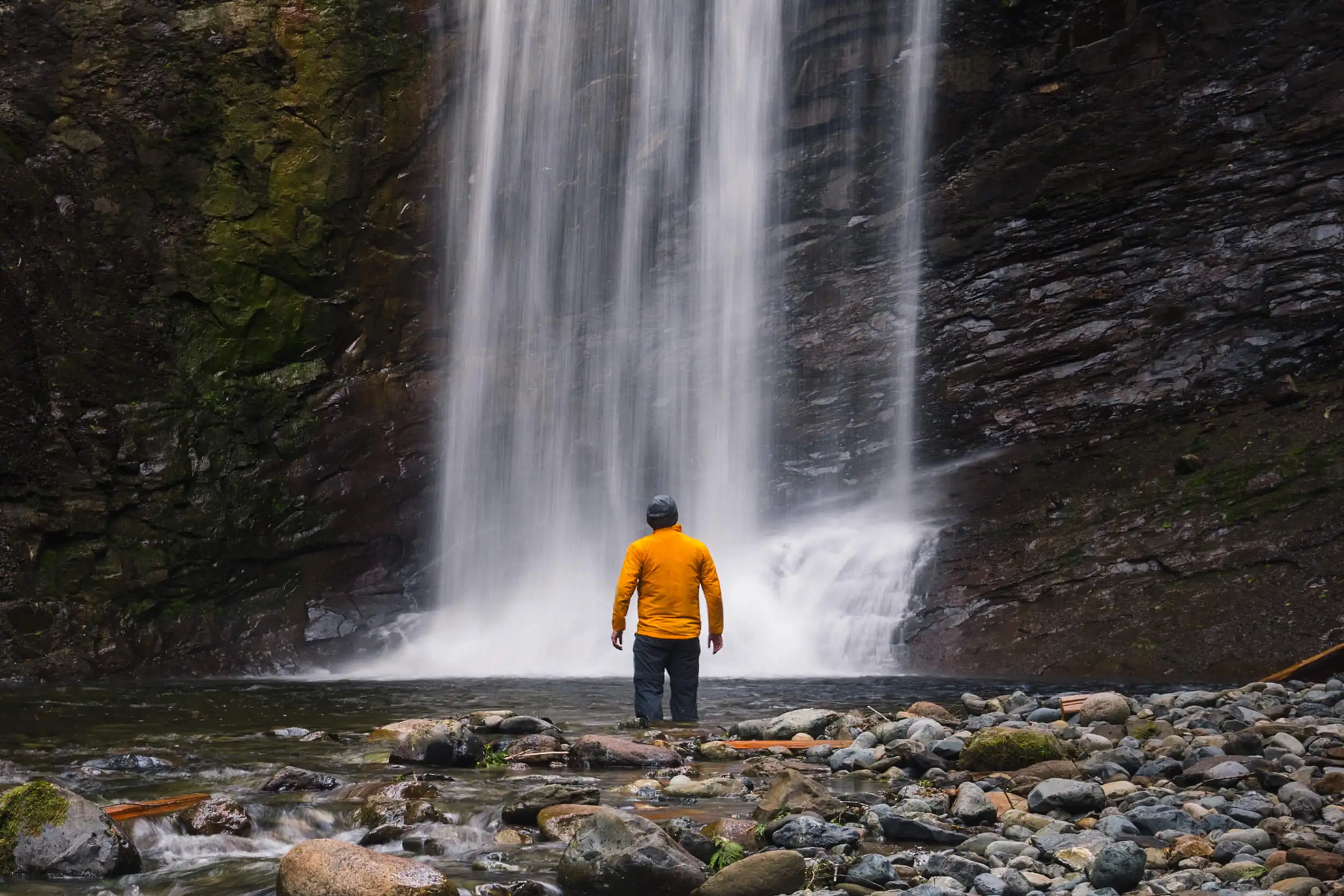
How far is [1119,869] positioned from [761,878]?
1.15 metres

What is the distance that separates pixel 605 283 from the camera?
19266mm

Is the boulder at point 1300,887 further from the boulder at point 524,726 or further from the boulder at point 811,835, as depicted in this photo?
the boulder at point 524,726

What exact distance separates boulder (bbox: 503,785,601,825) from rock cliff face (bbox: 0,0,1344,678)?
1027 centimetres

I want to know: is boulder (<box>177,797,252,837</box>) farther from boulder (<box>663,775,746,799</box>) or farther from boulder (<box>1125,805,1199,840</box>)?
boulder (<box>1125,805,1199,840</box>)

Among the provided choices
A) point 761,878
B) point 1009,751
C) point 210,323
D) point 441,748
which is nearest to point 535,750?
point 441,748

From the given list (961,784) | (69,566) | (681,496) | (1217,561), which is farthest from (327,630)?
(961,784)

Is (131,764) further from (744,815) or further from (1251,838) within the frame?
(1251,838)

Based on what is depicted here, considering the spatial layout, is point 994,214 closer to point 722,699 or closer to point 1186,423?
point 1186,423

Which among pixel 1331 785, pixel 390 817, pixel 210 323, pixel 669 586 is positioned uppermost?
pixel 210 323

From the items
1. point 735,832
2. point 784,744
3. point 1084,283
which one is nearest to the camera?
point 735,832

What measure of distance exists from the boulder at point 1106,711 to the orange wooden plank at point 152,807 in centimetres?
516

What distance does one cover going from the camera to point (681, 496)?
1823 cm

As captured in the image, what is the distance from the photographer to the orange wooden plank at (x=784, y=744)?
698cm

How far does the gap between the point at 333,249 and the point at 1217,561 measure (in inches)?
515
